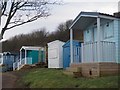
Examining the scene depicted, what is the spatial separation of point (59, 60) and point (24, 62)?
10.2m

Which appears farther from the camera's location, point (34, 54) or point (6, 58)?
point (6, 58)

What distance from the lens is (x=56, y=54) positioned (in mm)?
33344

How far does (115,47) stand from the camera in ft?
59.3

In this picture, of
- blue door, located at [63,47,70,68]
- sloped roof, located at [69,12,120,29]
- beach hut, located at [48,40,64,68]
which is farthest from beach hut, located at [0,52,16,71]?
sloped roof, located at [69,12,120,29]

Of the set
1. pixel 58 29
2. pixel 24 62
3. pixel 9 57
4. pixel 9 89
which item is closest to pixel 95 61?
pixel 9 89

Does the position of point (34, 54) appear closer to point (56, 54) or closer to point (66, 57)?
point (56, 54)

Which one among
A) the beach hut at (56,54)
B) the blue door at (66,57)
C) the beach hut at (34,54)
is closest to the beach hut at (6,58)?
the beach hut at (34,54)

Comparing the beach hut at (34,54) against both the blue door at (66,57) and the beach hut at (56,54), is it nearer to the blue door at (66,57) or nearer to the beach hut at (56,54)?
the beach hut at (56,54)

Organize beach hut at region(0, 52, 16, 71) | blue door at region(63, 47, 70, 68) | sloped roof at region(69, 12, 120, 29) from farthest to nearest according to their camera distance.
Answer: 1. beach hut at region(0, 52, 16, 71)
2. blue door at region(63, 47, 70, 68)
3. sloped roof at region(69, 12, 120, 29)

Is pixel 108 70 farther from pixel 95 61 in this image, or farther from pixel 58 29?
pixel 58 29

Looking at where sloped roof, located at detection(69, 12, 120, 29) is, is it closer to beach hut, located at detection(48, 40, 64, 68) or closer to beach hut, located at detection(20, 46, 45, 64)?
beach hut, located at detection(48, 40, 64, 68)

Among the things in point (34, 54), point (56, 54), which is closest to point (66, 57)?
point (56, 54)

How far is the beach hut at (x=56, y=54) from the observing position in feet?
108

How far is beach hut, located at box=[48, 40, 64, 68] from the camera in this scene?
108 feet
